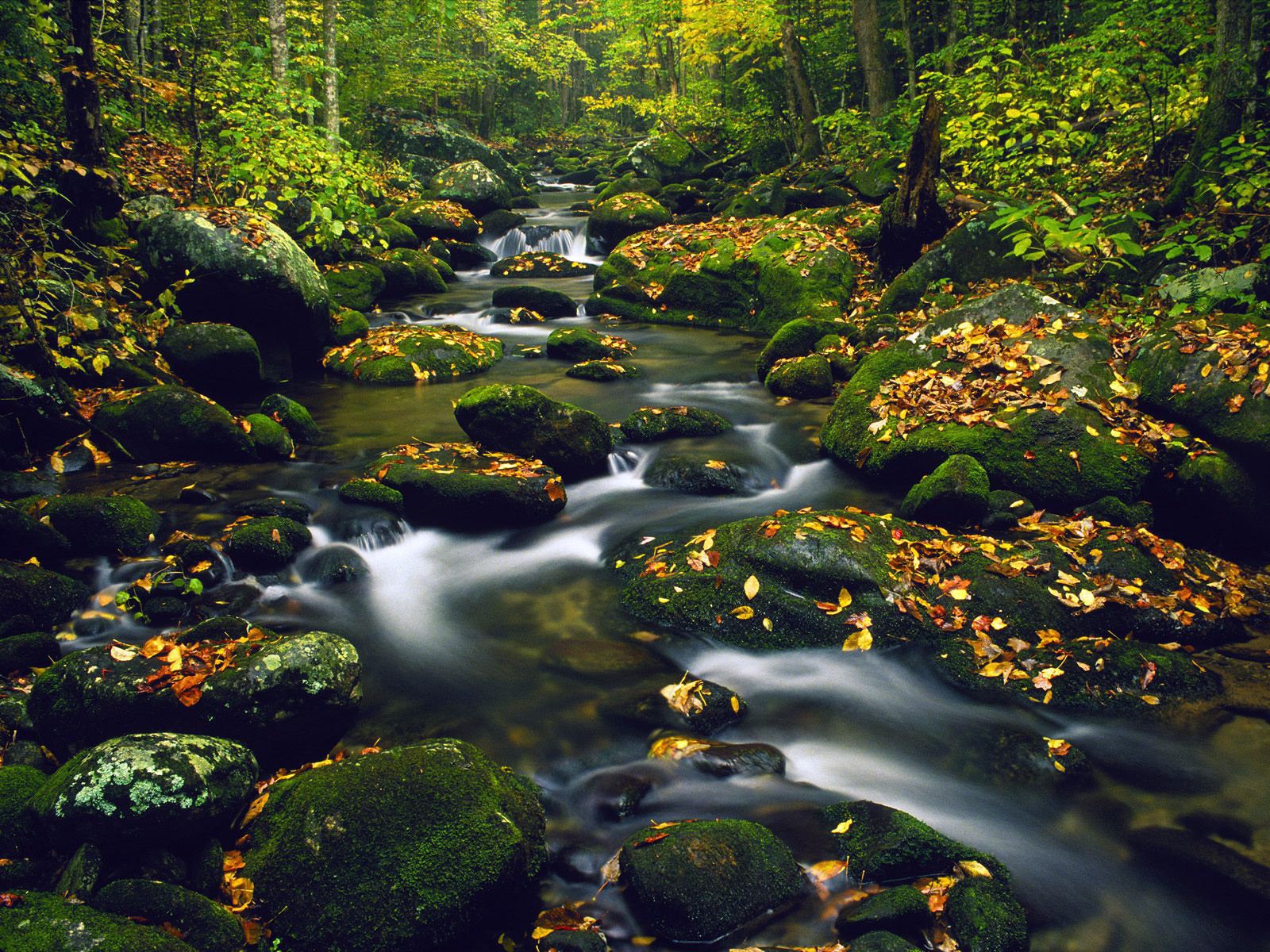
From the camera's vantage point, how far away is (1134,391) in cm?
679

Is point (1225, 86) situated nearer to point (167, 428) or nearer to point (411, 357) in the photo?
point (411, 357)

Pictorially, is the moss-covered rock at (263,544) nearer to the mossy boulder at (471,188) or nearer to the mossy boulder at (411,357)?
the mossy boulder at (411,357)

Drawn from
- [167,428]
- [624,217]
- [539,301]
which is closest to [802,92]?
[624,217]

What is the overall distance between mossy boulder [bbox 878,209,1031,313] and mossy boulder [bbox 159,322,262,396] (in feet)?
28.9

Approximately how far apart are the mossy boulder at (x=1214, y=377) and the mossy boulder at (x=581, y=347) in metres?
7.17

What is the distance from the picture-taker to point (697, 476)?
25.4 ft

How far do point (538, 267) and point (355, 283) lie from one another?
5190 mm

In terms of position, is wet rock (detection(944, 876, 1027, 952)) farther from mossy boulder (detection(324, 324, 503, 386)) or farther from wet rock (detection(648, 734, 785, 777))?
mossy boulder (detection(324, 324, 503, 386))

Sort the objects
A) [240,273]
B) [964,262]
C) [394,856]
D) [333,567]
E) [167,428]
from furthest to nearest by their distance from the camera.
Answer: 1. [964,262]
2. [240,273]
3. [167,428]
4. [333,567]
5. [394,856]

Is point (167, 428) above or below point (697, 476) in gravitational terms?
above

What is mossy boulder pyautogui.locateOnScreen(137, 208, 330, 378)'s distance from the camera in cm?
941

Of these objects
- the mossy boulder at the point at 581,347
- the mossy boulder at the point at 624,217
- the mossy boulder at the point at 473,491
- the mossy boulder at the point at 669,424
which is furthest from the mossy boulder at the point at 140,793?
the mossy boulder at the point at 624,217

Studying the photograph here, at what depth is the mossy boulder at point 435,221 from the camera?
18.7m

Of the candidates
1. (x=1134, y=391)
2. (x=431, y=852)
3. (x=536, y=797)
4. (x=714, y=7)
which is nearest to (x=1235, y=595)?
(x=1134, y=391)
